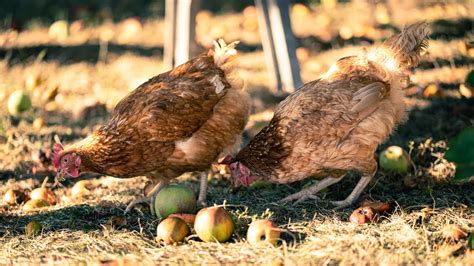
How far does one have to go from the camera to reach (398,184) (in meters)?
5.09

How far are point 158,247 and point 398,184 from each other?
2045 millimetres

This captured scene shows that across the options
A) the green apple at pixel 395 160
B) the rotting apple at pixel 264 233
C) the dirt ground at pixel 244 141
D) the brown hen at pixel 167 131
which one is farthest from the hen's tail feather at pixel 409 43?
the rotting apple at pixel 264 233

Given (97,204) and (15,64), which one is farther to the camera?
(15,64)

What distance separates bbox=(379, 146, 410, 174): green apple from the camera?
5168mm

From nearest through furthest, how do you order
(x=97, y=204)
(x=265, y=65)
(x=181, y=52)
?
1. (x=97, y=204)
2. (x=181, y=52)
3. (x=265, y=65)

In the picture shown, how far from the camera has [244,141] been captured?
239 inches

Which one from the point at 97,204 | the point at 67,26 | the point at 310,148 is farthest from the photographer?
the point at 67,26

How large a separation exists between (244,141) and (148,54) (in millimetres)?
3145

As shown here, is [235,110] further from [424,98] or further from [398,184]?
[424,98]

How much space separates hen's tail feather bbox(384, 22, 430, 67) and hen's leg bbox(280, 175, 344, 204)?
0.99 m

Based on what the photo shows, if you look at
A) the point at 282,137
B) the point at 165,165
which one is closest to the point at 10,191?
the point at 165,165

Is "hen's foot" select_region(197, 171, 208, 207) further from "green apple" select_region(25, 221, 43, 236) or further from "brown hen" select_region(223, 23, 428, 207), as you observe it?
"green apple" select_region(25, 221, 43, 236)

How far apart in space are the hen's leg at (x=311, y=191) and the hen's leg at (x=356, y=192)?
17 cm

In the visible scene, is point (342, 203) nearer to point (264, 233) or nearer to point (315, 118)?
point (315, 118)
